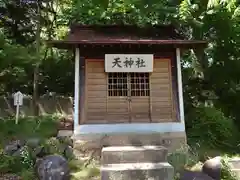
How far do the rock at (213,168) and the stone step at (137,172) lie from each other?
1.56 m

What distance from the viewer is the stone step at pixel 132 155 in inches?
252

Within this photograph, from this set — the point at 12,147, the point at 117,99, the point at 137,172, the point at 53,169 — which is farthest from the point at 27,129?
the point at 137,172

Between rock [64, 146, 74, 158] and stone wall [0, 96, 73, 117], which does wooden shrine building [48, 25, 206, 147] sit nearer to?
rock [64, 146, 74, 158]

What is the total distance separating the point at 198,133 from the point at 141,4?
5322 mm

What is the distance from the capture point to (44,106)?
49.2ft

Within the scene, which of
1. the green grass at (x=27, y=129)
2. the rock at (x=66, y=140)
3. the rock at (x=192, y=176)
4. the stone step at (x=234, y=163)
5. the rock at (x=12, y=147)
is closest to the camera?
the rock at (x=192, y=176)

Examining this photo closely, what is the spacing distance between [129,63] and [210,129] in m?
3.63

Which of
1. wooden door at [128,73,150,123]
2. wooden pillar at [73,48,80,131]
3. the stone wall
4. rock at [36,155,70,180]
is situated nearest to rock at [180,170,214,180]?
wooden door at [128,73,150,123]

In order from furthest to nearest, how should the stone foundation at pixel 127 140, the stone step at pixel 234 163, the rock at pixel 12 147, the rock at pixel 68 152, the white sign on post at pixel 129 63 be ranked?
the white sign on post at pixel 129 63
the stone foundation at pixel 127 140
the rock at pixel 68 152
the rock at pixel 12 147
the stone step at pixel 234 163

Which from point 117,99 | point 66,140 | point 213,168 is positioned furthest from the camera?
point 117,99

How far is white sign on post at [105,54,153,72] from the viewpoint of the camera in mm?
8430

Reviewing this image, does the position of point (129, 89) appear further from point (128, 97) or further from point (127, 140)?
point (127, 140)

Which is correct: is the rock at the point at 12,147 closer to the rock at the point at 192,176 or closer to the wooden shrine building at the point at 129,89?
the wooden shrine building at the point at 129,89

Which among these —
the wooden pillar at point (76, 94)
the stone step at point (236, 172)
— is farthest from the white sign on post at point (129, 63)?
the stone step at point (236, 172)
